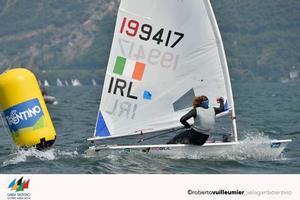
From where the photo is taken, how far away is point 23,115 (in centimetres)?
1625

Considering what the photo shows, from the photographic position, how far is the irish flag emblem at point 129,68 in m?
16.7

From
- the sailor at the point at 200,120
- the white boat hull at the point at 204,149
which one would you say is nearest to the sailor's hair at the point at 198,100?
the sailor at the point at 200,120

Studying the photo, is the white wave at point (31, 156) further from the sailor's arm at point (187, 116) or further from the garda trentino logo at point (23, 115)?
the sailor's arm at point (187, 116)

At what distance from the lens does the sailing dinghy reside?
53.8ft

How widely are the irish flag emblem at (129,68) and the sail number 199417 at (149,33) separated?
1.84 feet

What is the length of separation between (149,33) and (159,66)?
75 centimetres
